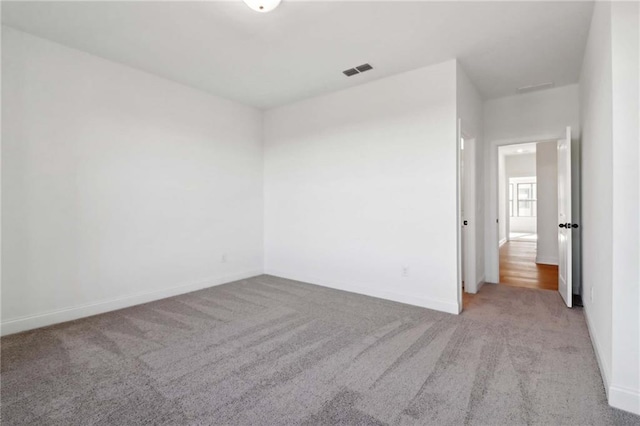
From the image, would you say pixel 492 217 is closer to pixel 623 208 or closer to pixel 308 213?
pixel 308 213

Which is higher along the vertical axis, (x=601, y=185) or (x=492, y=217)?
(x=601, y=185)

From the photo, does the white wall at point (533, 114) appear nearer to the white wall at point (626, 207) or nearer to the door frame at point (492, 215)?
the door frame at point (492, 215)

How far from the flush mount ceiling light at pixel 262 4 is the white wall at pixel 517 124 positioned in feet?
12.0

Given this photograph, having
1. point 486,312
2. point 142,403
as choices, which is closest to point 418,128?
point 486,312

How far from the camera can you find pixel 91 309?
128 inches

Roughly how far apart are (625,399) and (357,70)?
11.6ft

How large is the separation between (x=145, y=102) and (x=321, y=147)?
227 cm

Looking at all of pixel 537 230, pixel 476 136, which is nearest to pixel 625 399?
pixel 476 136

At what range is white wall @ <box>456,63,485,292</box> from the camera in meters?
3.53

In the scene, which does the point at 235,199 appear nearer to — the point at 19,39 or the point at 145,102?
the point at 145,102

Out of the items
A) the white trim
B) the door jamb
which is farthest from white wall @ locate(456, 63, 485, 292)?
the white trim

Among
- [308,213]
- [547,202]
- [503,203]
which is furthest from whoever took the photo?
[503,203]

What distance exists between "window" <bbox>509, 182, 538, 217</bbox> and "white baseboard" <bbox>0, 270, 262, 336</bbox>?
1146cm

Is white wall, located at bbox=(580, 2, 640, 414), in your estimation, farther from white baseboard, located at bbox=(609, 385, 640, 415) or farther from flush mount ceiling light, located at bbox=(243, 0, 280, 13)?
flush mount ceiling light, located at bbox=(243, 0, 280, 13)
